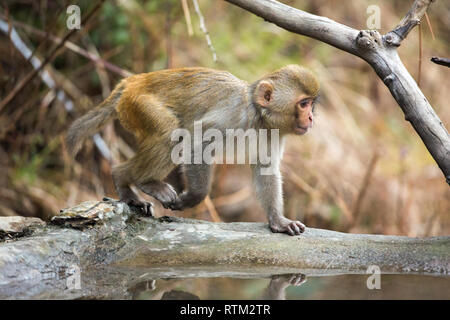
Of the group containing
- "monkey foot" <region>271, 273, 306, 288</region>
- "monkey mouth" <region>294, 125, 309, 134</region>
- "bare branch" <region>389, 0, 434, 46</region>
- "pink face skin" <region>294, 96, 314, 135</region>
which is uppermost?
"bare branch" <region>389, 0, 434, 46</region>

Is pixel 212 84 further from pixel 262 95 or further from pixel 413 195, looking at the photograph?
pixel 413 195

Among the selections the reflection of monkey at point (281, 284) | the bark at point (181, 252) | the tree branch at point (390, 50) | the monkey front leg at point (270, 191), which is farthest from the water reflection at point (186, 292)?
the tree branch at point (390, 50)

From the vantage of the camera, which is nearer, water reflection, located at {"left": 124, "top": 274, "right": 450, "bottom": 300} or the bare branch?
water reflection, located at {"left": 124, "top": 274, "right": 450, "bottom": 300}

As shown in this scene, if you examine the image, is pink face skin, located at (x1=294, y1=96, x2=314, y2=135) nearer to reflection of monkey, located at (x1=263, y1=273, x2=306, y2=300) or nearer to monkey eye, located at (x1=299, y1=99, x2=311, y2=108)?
monkey eye, located at (x1=299, y1=99, x2=311, y2=108)

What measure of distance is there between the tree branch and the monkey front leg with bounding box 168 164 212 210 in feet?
4.77

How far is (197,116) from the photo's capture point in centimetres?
523

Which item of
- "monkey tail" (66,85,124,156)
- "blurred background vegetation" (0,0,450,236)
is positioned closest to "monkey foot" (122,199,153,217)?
"monkey tail" (66,85,124,156)

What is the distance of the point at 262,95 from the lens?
5.07 m

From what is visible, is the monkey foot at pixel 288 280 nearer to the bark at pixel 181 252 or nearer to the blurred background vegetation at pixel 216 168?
the bark at pixel 181 252

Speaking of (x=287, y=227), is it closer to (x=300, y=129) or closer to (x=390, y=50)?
(x=300, y=129)

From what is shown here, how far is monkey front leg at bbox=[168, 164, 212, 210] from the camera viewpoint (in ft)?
16.8

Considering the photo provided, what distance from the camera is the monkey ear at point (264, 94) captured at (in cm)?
505

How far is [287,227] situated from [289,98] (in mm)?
1117

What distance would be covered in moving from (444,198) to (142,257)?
589 centimetres
